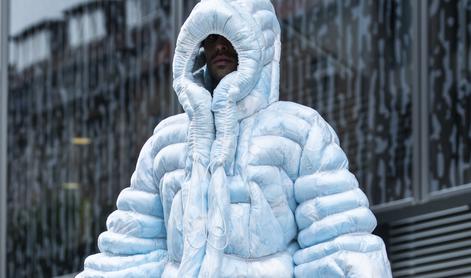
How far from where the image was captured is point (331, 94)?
15.7 metres

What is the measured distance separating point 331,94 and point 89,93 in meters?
2.87

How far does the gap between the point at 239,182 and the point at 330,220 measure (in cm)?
46

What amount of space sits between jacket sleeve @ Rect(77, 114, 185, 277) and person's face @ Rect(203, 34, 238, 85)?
0.35m

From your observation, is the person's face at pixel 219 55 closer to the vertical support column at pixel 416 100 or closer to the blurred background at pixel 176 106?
the blurred background at pixel 176 106

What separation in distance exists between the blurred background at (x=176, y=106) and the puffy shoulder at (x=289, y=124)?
3.96 meters

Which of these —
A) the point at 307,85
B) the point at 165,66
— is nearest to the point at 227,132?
the point at 307,85

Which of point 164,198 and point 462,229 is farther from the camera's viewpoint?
point 462,229

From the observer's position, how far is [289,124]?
1065cm

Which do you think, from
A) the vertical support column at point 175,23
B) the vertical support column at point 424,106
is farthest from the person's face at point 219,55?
the vertical support column at point 175,23

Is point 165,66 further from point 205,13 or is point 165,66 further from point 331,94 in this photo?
point 205,13

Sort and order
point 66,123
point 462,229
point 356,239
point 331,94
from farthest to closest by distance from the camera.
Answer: point 66,123 → point 331,94 → point 462,229 → point 356,239

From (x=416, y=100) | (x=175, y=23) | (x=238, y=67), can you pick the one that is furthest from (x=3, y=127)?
(x=238, y=67)

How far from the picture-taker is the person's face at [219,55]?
425 inches

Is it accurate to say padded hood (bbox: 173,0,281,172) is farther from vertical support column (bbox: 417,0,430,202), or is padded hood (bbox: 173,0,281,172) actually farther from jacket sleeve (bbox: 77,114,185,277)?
vertical support column (bbox: 417,0,430,202)
